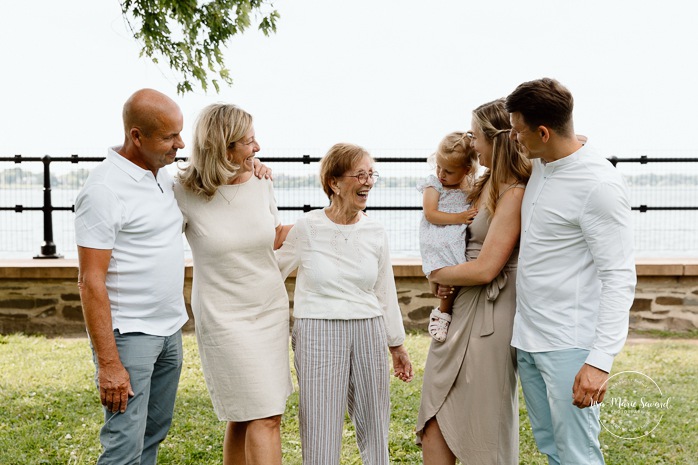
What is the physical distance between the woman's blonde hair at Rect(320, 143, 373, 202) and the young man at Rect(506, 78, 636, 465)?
0.76 m

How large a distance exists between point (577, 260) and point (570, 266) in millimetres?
32

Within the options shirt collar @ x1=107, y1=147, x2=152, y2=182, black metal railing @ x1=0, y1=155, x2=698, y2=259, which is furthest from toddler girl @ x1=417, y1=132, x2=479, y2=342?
black metal railing @ x1=0, y1=155, x2=698, y2=259

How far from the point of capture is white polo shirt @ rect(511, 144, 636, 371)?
8.55 feet

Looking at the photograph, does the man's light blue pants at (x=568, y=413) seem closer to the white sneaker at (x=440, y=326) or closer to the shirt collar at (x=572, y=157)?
the white sneaker at (x=440, y=326)

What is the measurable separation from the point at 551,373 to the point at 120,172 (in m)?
1.77

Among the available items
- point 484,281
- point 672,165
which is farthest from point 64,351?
point 672,165

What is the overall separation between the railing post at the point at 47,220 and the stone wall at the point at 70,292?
0.42 metres

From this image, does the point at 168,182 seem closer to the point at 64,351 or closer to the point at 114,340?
the point at 114,340

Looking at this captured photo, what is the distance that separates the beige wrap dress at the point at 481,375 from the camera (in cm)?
312

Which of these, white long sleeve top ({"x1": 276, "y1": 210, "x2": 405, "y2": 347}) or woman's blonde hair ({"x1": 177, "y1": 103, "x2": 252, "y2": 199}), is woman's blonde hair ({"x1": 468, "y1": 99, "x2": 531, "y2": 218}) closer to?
white long sleeve top ({"x1": 276, "y1": 210, "x2": 405, "y2": 347})

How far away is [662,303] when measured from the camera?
25.8 feet

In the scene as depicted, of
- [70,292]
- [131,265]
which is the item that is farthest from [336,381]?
[70,292]

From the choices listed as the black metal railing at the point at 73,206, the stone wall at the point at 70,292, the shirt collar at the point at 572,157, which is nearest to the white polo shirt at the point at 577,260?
the shirt collar at the point at 572,157

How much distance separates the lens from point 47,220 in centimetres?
835
